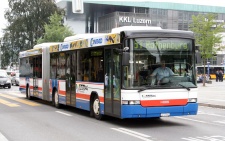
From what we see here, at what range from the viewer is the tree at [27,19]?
210ft

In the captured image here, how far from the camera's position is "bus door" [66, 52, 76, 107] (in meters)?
15.3

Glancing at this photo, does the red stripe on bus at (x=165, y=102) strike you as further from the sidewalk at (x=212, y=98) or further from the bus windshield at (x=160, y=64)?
the sidewalk at (x=212, y=98)

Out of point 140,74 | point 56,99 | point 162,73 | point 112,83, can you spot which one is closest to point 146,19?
point 56,99

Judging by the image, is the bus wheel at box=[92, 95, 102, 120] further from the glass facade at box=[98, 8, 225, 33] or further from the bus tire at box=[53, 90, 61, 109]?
the glass facade at box=[98, 8, 225, 33]

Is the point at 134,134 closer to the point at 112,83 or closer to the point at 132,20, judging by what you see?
the point at 112,83

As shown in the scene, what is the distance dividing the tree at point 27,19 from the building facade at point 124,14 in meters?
10.4

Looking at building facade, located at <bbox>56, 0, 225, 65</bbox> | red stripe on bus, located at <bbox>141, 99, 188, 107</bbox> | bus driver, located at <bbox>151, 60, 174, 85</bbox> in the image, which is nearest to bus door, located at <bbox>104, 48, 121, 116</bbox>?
red stripe on bus, located at <bbox>141, 99, 188, 107</bbox>

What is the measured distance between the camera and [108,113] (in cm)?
1215

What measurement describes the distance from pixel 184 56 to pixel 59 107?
769 centimetres

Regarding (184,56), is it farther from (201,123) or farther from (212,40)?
(212,40)

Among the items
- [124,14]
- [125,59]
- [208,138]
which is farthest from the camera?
[124,14]

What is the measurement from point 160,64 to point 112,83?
161 centimetres


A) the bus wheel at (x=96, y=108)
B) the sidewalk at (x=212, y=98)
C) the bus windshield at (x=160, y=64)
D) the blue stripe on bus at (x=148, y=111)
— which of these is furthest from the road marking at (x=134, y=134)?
the sidewalk at (x=212, y=98)

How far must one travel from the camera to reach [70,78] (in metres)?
15.7
